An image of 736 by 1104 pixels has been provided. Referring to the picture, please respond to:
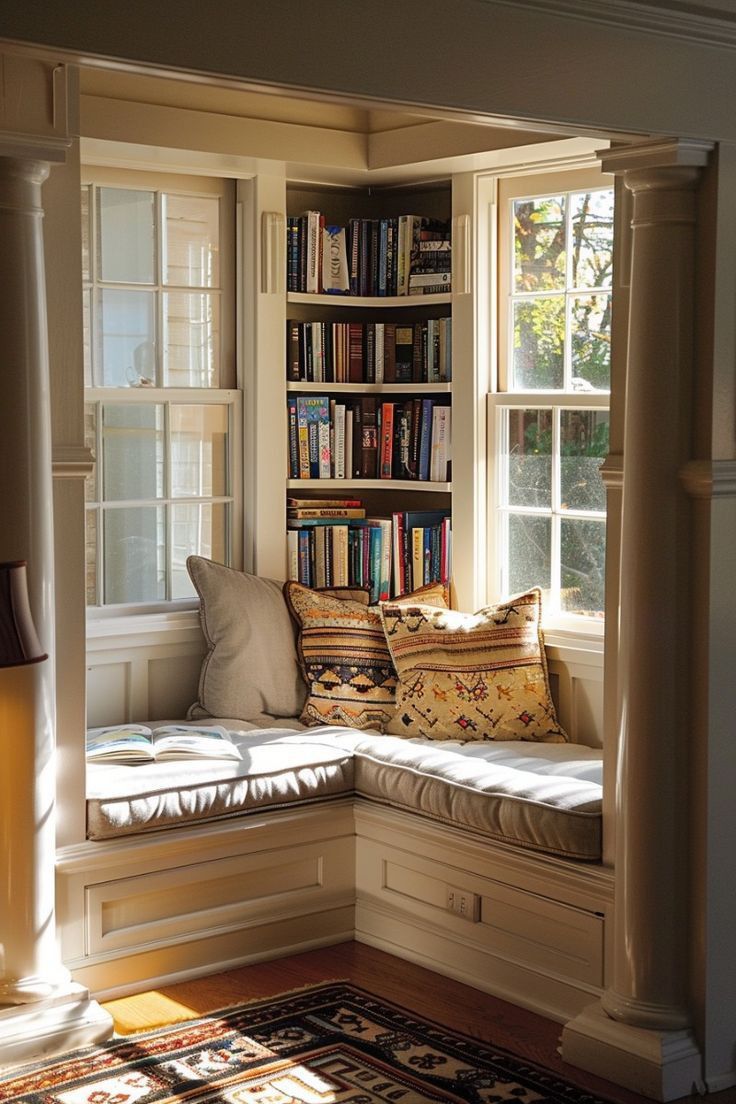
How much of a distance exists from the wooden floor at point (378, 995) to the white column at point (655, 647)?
0.62 feet

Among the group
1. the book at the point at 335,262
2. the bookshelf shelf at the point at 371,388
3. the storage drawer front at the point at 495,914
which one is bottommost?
the storage drawer front at the point at 495,914

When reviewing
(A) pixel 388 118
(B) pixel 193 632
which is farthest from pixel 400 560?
(A) pixel 388 118

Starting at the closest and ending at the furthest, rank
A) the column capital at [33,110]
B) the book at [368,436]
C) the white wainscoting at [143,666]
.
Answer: the column capital at [33,110] < the white wainscoting at [143,666] < the book at [368,436]

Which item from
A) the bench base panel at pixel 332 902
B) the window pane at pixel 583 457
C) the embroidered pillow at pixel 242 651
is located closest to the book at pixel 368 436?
the embroidered pillow at pixel 242 651

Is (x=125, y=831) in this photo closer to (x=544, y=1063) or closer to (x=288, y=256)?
(x=544, y=1063)

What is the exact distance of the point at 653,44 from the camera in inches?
129

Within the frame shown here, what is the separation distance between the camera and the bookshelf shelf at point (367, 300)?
5.19m

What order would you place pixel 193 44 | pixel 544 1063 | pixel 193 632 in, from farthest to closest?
pixel 193 632
pixel 544 1063
pixel 193 44

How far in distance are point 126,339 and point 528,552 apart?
1632 mm

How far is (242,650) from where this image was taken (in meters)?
4.90

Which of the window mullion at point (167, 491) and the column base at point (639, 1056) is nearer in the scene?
the column base at point (639, 1056)

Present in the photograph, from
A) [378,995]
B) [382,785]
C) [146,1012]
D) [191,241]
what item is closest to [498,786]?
[382,785]

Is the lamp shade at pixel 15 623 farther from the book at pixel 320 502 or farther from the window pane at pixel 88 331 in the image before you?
the book at pixel 320 502

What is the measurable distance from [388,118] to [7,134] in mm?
2130
